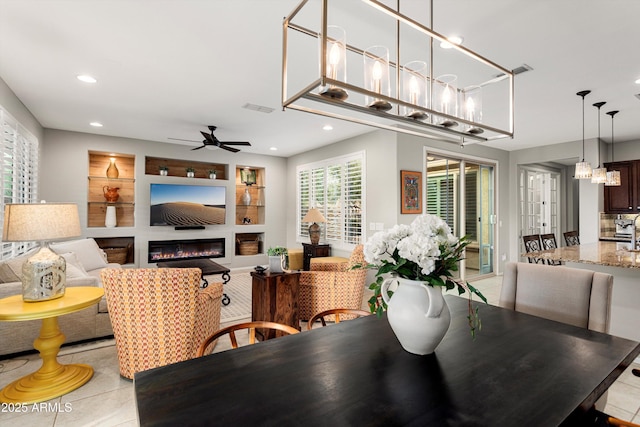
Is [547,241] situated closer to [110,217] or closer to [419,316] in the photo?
[419,316]

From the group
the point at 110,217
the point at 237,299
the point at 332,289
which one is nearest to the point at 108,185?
the point at 110,217

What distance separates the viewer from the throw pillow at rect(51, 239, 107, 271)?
14.2ft

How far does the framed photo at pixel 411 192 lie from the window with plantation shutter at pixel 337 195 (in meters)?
0.77

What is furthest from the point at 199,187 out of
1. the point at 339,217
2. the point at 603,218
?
the point at 603,218

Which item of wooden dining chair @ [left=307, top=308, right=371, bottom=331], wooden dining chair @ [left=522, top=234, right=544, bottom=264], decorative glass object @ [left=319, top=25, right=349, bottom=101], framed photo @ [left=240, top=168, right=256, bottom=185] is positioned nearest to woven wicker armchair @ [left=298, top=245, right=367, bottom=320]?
wooden dining chair @ [left=307, top=308, right=371, bottom=331]

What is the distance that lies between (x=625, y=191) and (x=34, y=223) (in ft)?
26.1

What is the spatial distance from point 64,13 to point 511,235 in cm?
737

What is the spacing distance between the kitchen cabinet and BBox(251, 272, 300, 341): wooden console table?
5912mm

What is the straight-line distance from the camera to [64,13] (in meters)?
2.21

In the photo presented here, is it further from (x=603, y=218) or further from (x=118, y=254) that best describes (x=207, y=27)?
(x=603, y=218)

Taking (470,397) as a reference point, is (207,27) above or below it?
above

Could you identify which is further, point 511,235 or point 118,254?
point 511,235

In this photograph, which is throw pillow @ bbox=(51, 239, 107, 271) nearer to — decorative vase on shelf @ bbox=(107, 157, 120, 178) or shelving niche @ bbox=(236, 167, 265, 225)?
decorative vase on shelf @ bbox=(107, 157, 120, 178)

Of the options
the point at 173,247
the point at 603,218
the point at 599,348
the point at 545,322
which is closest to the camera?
the point at 599,348
